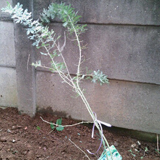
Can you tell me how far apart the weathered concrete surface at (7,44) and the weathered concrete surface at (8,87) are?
0.10 m

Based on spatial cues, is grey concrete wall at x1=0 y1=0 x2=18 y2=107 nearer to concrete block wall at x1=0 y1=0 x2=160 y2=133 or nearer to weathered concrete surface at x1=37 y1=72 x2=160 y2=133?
concrete block wall at x1=0 y1=0 x2=160 y2=133

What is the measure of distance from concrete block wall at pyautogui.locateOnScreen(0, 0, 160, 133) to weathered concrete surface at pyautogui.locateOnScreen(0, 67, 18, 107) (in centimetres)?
12

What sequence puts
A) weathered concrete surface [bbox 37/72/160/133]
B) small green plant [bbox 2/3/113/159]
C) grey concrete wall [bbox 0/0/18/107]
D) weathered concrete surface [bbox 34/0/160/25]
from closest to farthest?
small green plant [bbox 2/3/113/159]
weathered concrete surface [bbox 34/0/160/25]
weathered concrete surface [bbox 37/72/160/133]
grey concrete wall [bbox 0/0/18/107]

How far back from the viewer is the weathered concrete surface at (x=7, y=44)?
63.9 inches

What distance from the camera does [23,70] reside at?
62.8 inches

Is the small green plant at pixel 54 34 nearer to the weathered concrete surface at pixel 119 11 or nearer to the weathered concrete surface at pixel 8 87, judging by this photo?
the weathered concrete surface at pixel 119 11

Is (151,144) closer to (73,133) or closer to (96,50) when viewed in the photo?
(73,133)

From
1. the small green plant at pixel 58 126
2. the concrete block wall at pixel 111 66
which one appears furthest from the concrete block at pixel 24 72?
the small green plant at pixel 58 126

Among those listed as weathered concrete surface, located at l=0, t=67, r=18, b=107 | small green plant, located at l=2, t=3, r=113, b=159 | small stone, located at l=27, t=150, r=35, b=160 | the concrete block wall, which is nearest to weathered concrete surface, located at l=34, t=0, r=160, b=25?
the concrete block wall

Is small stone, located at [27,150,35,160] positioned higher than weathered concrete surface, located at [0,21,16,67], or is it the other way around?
weathered concrete surface, located at [0,21,16,67]

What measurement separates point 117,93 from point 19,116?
3.90 feet

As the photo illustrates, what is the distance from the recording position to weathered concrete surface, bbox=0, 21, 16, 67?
162 cm

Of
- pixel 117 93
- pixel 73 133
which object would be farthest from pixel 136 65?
pixel 73 133

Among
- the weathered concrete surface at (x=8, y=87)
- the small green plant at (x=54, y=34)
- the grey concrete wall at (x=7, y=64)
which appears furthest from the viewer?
the weathered concrete surface at (x=8, y=87)
